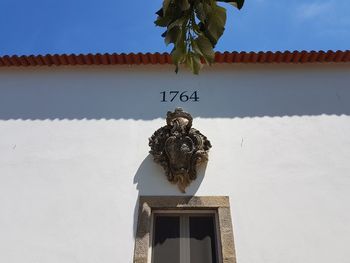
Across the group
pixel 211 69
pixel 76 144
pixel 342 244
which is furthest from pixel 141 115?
pixel 342 244

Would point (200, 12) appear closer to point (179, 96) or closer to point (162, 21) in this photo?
point (162, 21)

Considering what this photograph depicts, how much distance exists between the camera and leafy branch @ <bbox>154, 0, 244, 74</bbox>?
163cm

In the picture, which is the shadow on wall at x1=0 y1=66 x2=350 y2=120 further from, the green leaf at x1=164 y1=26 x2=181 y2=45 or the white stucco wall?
the green leaf at x1=164 y1=26 x2=181 y2=45

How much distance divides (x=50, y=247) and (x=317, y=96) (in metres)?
3.91

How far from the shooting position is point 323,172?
4344 mm

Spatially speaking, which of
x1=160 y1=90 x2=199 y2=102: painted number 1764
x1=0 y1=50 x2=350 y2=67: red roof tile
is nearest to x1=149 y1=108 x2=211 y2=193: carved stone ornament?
x1=160 y1=90 x2=199 y2=102: painted number 1764

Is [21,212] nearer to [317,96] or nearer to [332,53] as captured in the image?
[317,96]

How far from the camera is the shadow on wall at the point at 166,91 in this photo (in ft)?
16.2

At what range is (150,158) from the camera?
4492 mm

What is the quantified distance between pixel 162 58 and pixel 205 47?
3672 millimetres

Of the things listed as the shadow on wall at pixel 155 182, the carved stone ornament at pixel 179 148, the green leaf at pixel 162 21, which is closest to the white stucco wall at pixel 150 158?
the shadow on wall at pixel 155 182

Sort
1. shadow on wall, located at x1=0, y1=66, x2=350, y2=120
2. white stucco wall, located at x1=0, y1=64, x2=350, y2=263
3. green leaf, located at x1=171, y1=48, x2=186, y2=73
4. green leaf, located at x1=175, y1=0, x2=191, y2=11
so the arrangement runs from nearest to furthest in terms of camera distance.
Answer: green leaf, located at x1=175, y1=0, x2=191, y2=11 → green leaf, located at x1=171, y1=48, x2=186, y2=73 → white stucco wall, located at x1=0, y1=64, x2=350, y2=263 → shadow on wall, located at x1=0, y1=66, x2=350, y2=120

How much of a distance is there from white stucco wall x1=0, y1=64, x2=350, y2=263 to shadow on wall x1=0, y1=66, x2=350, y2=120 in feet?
0.05

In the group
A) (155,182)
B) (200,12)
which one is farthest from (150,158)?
(200,12)
